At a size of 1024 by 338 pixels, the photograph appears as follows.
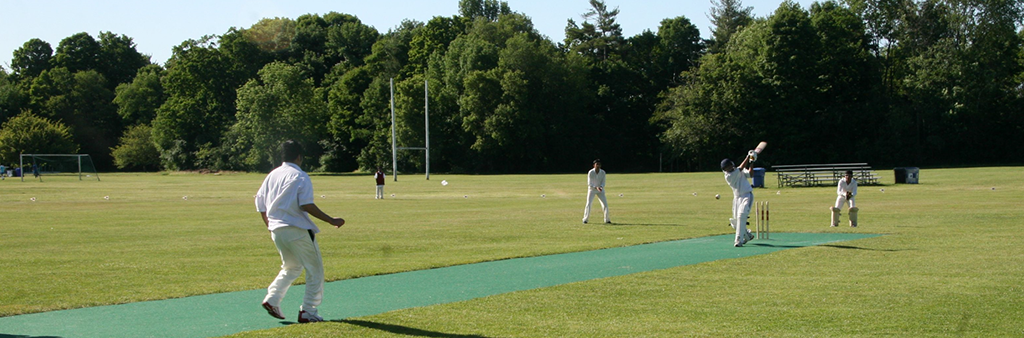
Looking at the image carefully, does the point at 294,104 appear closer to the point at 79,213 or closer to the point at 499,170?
the point at 499,170

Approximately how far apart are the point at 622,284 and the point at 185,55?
308ft

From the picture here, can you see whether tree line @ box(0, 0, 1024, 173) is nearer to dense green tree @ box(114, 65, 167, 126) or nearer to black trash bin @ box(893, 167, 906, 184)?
dense green tree @ box(114, 65, 167, 126)

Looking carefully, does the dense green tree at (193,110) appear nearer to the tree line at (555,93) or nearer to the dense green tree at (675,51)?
the tree line at (555,93)

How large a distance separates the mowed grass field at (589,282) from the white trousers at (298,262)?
1.00ft

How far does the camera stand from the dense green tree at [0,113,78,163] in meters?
85.5

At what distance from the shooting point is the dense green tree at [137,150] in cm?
9694

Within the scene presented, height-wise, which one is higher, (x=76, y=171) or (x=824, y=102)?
(x=824, y=102)

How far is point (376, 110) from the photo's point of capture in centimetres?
8194

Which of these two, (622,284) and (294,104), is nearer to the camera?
(622,284)

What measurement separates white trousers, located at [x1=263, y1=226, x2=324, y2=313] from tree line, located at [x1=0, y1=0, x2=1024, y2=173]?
64420mm

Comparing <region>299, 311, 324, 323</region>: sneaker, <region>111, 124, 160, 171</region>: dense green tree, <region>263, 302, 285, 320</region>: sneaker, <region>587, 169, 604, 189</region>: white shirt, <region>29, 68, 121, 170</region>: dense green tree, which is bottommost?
<region>299, 311, 324, 323</region>: sneaker

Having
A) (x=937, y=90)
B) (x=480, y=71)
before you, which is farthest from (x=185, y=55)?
(x=937, y=90)

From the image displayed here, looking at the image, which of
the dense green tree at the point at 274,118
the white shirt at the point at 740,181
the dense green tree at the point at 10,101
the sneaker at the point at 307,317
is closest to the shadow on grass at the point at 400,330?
the sneaker at the point at 307,317

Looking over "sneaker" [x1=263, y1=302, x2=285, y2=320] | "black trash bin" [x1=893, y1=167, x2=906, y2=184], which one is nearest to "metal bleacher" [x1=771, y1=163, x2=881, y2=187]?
"black trash bin" [x1=893, y1=167, x2=906, y2=184]
